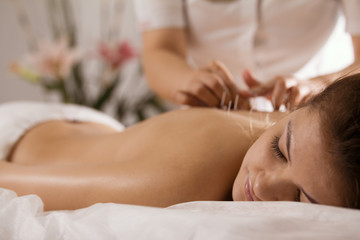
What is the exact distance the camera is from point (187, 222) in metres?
0.47

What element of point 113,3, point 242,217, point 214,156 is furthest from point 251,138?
point 113,3

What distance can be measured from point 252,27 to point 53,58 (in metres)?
1.04

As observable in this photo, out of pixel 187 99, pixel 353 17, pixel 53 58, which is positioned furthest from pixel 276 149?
pixel 53 58

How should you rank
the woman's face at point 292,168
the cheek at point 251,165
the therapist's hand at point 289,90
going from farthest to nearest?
the therapist's hand at point 289,90 < the cheek at point 251,165 < the woman's face at point 292,168

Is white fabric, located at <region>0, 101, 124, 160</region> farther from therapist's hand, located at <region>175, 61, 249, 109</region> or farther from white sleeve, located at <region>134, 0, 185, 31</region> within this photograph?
therapist's hand, located at <region>175, 61, 249, 109</region>

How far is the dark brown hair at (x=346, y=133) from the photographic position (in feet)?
1.73

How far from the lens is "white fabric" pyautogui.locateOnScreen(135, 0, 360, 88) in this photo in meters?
1.22

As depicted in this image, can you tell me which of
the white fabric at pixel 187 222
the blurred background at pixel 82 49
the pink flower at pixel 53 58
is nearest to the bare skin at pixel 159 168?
→ the white fabric at pixel 187 222

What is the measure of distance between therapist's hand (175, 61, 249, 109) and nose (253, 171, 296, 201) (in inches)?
11.3

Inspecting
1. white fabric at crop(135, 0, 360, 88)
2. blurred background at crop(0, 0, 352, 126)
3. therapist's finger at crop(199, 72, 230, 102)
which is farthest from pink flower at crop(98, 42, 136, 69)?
therapist's finger at crop(199, 72, 230, 102)

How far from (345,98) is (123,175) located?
39cm

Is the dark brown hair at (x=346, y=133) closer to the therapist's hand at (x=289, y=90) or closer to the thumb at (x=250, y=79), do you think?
the therapist's hand at (x=289, y=90)

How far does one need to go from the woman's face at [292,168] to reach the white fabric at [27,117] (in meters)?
0.66

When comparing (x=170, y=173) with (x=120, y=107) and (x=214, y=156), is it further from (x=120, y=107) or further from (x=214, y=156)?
(x=120, y=107)
